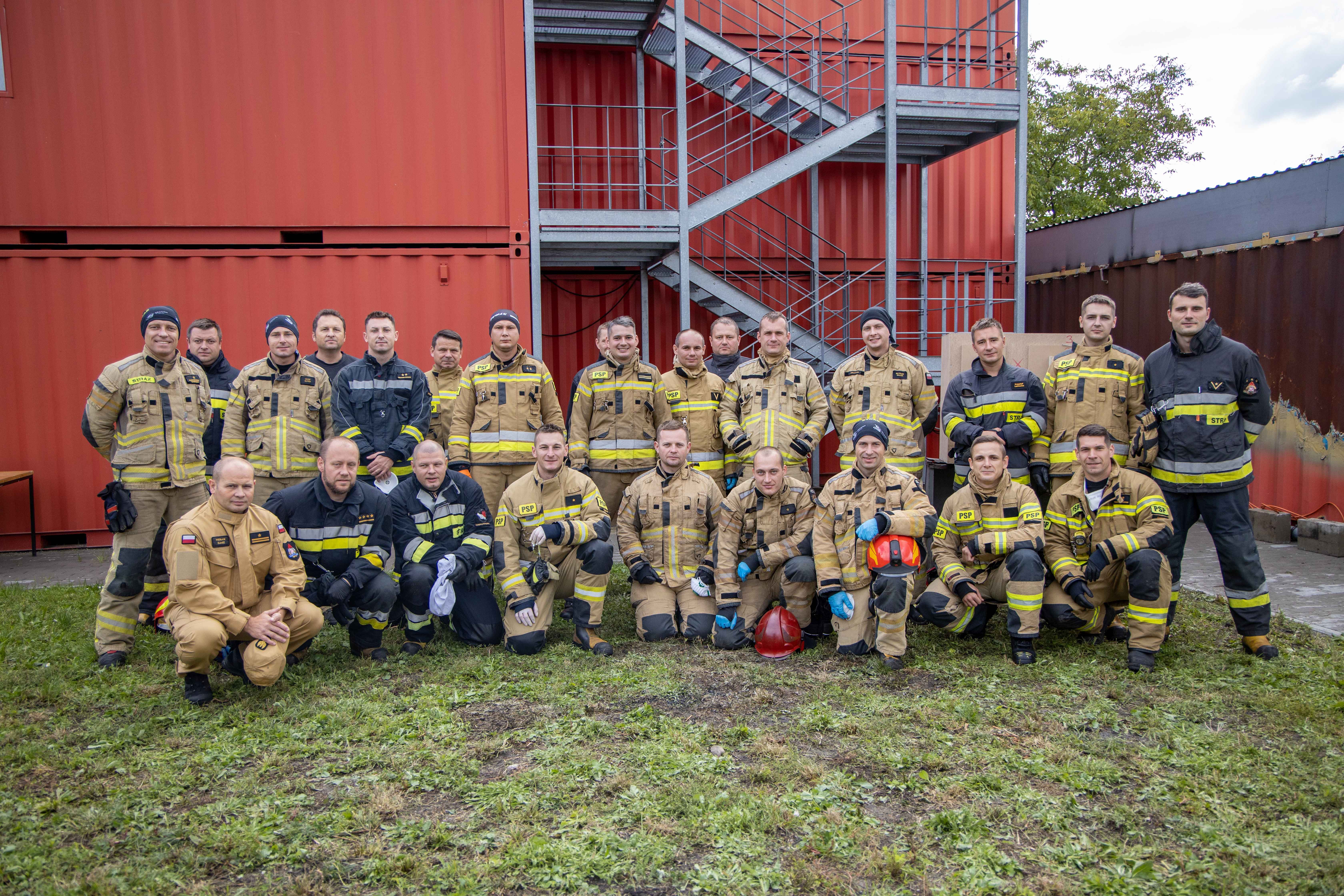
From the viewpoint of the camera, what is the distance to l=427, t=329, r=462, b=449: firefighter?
6.66 meters

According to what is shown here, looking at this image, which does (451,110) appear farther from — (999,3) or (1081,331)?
(1081,331)

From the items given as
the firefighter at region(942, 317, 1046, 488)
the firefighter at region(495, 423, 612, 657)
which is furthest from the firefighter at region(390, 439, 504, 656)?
the firefighter at region(942, 317, 1046, 488)

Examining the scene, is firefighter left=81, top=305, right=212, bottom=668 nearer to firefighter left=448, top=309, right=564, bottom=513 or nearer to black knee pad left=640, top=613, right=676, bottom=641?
firefighter left=448, top=309, right=564, bottom=513

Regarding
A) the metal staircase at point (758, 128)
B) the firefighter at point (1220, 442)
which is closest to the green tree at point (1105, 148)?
the metal staircase at point (758, 128)

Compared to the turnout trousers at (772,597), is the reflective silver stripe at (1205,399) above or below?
above

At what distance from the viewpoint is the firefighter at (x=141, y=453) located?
5.12 metres

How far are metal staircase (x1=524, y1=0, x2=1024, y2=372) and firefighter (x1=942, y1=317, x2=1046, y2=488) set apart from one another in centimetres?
376

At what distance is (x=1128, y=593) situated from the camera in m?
5.13

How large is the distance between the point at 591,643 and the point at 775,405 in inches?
92.9

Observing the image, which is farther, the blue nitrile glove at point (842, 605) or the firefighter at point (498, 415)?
the firefighter at point (498, 415)

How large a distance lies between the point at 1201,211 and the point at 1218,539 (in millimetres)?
6312

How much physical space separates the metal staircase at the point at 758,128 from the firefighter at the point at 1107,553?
15.7 feet

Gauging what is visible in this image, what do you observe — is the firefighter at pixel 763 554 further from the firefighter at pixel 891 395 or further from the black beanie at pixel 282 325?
the black beanie at pixel 282 325

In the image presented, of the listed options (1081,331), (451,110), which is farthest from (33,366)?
(1081,331)
